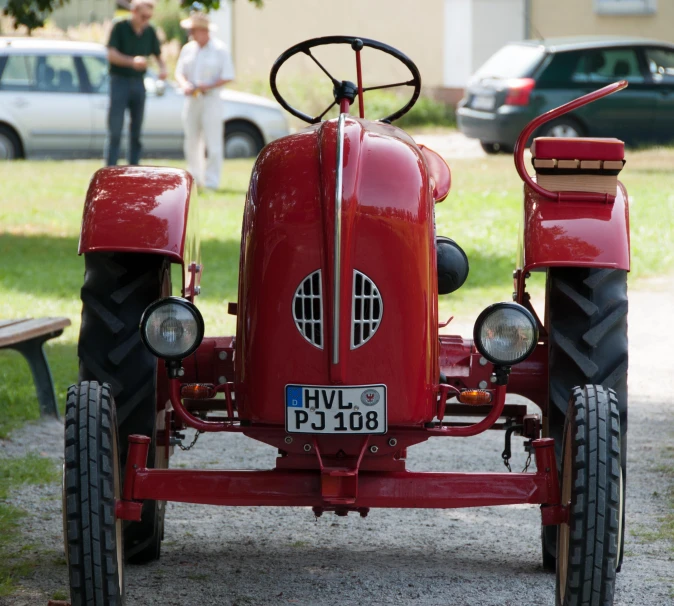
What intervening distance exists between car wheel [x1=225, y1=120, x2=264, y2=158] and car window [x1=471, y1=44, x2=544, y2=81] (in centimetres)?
325

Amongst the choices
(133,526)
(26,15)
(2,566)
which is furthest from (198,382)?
(26,15)

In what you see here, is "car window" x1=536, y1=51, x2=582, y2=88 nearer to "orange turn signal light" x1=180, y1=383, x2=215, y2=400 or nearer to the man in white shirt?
the man in white shirt

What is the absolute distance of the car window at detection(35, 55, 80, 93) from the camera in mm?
17719

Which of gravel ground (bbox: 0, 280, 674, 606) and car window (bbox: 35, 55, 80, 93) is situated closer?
gravel ground (bbox: 0, 280, 674, 606)

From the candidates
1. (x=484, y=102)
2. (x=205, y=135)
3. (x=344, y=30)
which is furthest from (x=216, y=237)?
(x=344, y=30)

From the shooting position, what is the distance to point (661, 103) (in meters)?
18.2

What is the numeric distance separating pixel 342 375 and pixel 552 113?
1.30m

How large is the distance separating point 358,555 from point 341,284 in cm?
144

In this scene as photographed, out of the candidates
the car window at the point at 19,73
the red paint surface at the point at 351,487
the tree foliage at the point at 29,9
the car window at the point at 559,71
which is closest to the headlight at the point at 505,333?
the red paint surface at the point at 351,487

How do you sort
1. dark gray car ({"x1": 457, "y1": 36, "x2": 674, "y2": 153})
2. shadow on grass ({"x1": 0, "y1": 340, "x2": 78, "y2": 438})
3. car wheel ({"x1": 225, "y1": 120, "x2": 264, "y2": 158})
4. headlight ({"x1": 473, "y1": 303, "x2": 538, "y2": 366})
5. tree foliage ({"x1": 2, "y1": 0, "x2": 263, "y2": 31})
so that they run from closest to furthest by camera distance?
headlight ({"x1": 473, "y1": 303, "x2": 538, "y2": 366}) < shadow on grass ({"x1": 0, "y1": 340, "x2": 78, "y2": 438}) < tree foliage ({"x1": 2, "y1": 0, "x2": 263, "y2": 31}) < dark gray car ({"x1": 457, "y1": 36, "x2": 674, "y2": 153}) < car wheel ({"x1": 225, "y1": 120, "x2": 264, "y2": 158})

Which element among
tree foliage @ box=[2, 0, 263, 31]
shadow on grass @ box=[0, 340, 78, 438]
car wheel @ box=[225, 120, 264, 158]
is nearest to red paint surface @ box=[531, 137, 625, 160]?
shadow on grass @ box=[0, 340, 78, 438]

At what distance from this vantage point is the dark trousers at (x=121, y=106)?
13.6m

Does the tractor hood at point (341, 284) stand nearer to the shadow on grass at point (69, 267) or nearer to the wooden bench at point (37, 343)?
the wooden bench at point (37, 343)

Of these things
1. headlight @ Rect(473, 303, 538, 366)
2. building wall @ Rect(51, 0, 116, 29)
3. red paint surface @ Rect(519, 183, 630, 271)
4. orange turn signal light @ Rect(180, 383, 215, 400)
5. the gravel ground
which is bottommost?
the gravel ground
